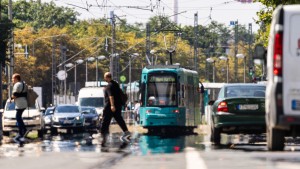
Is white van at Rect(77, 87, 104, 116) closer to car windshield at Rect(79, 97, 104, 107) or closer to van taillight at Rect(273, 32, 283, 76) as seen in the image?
car windshield at Rect(79, 97, 104, 107)

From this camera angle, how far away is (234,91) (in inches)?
1150

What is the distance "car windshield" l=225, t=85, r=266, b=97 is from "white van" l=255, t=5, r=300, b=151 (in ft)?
31.9

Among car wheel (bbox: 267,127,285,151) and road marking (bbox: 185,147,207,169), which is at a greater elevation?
car wheel (bbox: 267,127,285,151)

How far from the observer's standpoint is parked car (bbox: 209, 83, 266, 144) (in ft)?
93.0

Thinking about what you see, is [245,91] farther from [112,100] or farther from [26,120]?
[26,120]

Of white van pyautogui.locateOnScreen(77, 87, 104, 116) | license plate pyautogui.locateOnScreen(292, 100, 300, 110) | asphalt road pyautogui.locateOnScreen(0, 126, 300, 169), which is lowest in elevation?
asphalt road pyautogui.locateOnScreen(0, 126, 300, 169)

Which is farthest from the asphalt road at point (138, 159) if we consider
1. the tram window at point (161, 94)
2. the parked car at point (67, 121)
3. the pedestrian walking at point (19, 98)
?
the parked car at point (67, 121)

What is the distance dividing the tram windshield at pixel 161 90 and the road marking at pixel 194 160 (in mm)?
22024

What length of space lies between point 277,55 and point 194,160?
2.27 meters

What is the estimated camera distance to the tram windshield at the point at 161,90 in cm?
4556

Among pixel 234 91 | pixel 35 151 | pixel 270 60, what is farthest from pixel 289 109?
pixel 234 91

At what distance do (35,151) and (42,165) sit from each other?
491 centimetres

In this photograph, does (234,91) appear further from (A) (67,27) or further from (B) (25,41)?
(A) (67,27)

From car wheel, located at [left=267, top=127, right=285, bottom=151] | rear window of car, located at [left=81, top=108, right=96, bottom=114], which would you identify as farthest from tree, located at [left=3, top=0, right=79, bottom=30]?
car wheel, located at [left=267, top=127, right=285, bottom=151]
